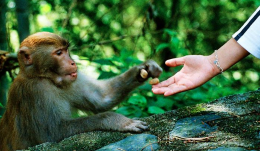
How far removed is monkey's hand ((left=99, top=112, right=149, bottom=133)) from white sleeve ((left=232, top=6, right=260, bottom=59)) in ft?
3.67

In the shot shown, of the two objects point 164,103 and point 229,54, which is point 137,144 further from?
point 164,103

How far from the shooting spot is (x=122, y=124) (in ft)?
10.2

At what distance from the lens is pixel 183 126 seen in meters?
2.66

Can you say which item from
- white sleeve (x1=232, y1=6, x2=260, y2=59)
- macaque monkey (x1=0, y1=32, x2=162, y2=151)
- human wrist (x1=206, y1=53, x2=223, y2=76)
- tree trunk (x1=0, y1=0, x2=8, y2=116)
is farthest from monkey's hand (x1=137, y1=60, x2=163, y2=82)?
tree trunk (x1=0, y1=0, x2=8, y2=116)

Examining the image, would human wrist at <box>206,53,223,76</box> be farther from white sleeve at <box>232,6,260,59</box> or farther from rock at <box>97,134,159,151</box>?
rock at <box>97,134,159,151</box>

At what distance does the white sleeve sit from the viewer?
2.99 meters

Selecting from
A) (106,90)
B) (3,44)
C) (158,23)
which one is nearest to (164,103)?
(106,90)

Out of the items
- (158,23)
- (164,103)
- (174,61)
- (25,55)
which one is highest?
(158,23)

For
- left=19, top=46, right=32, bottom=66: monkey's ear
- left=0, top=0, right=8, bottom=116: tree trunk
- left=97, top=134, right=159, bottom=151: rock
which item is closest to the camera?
left=97, top=134, right=159, bottom=151: rock

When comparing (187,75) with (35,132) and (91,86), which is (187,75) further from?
(35,132)

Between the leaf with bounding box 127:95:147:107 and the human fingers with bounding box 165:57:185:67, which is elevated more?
the human fingers with bounding box 165:57:185:67

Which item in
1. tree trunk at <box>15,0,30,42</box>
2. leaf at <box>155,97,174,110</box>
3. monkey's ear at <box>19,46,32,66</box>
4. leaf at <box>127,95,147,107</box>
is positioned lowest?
leaf at <box>155,97,174,110</box>

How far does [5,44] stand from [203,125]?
3648mm

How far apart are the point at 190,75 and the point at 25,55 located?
174 centimetres
